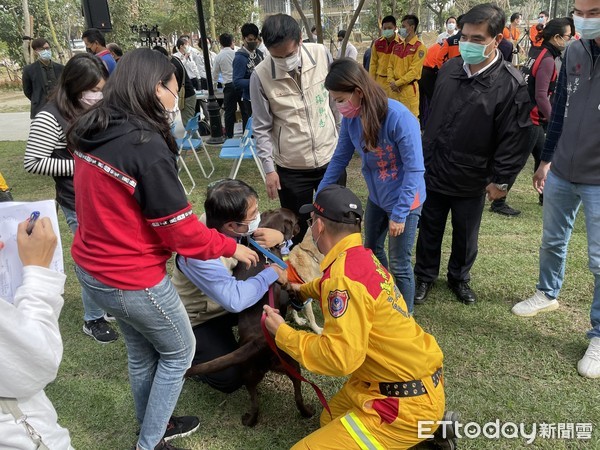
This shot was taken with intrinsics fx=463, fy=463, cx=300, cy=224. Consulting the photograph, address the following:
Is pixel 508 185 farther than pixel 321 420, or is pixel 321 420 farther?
pixel 508 185

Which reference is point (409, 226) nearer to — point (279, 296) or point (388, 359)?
point (279, 296)

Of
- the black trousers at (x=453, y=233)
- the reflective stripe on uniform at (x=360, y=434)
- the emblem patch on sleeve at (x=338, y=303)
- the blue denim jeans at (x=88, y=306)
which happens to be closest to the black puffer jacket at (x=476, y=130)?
the black trousers at (x=453, y=233)

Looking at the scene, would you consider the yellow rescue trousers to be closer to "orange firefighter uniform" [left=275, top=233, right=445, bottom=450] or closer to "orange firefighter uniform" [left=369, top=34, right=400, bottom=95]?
"orange firefighter uniform" [left=275, top=233, right=445, bottom=450]

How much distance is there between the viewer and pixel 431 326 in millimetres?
3238

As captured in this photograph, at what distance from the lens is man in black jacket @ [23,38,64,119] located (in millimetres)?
6738

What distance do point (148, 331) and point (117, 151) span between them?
75 cm

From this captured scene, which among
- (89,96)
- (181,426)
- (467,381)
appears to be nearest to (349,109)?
(89,96)

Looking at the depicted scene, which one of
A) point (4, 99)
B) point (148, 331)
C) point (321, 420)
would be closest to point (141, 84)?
point (148, 331)

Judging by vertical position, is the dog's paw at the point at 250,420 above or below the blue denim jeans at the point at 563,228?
below

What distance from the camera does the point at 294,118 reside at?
11.1ft

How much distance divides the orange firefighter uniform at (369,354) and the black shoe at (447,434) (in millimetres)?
102

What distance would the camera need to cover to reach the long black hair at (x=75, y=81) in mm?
2564

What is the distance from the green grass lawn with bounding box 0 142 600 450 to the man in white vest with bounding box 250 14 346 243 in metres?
1.34

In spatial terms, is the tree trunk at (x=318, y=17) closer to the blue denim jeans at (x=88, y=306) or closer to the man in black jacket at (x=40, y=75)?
the man in black jacket at (x=40, y=75)
